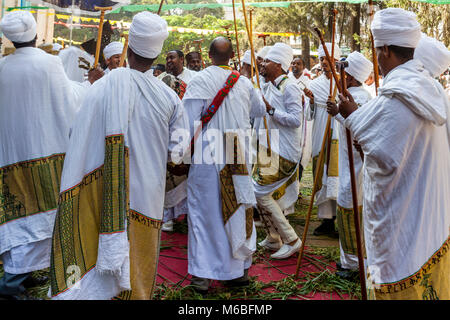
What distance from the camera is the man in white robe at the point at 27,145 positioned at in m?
3.90

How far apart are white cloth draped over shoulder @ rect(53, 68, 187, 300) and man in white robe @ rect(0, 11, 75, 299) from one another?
1.19 m

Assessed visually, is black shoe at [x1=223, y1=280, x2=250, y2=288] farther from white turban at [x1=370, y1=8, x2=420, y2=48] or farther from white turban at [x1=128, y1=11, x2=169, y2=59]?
white turban at [x1=370, y1=8, x2=420, y2=48]

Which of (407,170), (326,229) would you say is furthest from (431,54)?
(326,229)

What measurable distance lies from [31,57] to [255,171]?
2838 millimetres

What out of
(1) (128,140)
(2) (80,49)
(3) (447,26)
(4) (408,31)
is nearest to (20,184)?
(1) (128,140)

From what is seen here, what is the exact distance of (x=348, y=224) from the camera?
4.37m

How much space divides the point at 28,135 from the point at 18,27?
38.5 inches

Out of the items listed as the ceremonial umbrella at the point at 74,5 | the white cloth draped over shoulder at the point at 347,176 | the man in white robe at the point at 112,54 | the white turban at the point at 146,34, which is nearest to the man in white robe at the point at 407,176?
the white turban at the point at 146,34

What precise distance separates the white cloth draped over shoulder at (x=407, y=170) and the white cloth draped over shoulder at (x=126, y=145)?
1416 millimetres

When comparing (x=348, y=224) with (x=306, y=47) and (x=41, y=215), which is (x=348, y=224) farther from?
(x=306, y=47)

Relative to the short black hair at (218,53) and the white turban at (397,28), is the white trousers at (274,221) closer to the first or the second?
the short black hair at (218,53)

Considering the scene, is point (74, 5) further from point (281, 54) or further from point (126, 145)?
point (126, 145)

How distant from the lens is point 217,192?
13.5 feet

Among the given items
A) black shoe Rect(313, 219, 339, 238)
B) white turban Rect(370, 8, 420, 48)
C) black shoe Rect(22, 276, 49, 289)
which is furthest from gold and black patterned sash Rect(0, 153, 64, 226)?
black shoe Rect(313, 219, 339, 238)
